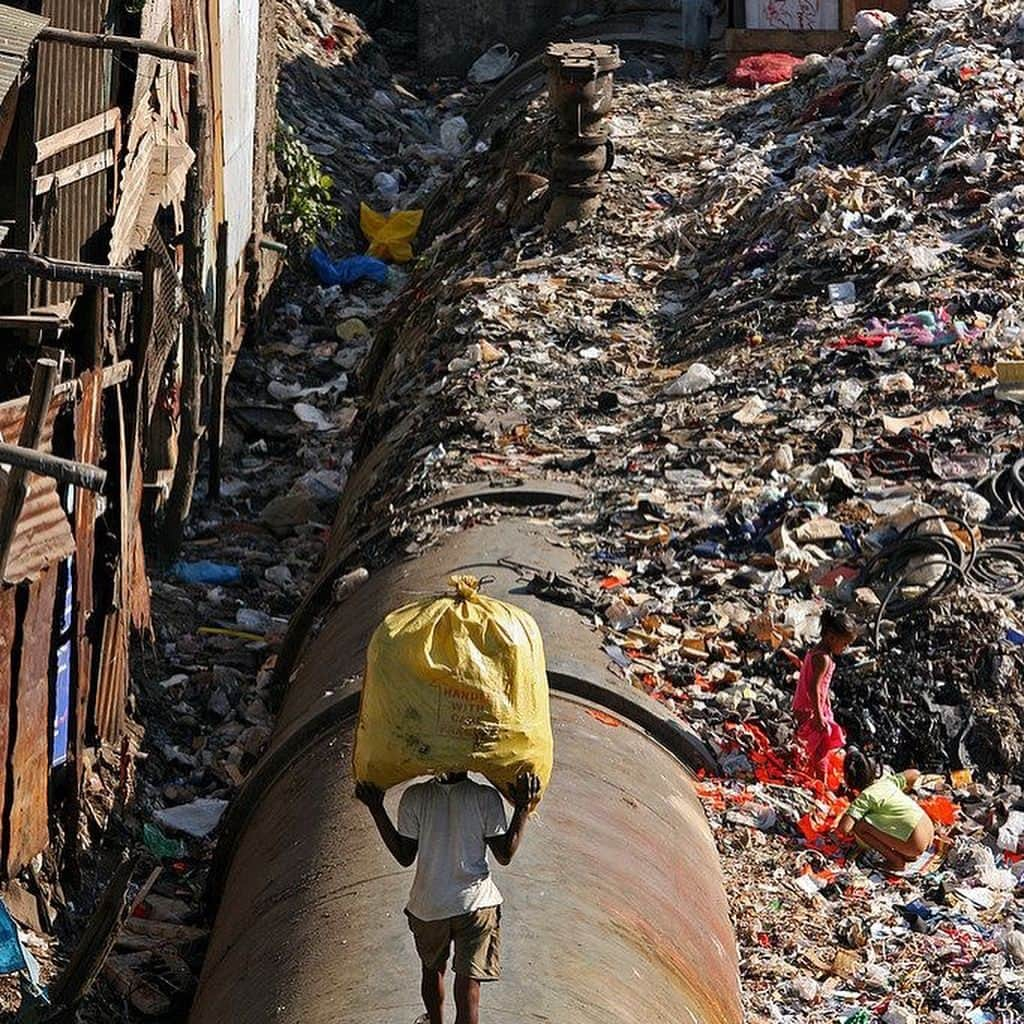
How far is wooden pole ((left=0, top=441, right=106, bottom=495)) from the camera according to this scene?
5367 millimetres

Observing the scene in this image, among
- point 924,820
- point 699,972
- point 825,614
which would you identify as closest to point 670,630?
point 825,614

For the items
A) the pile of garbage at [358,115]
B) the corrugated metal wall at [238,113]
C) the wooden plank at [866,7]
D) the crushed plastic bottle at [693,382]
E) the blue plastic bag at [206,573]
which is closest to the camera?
the crushed plastic bottle at [693,382]

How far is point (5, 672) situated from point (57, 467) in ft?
5.38

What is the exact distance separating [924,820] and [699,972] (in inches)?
62.0

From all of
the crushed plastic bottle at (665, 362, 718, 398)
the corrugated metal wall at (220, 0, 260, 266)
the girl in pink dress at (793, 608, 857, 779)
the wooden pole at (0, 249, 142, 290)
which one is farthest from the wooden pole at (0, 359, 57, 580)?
the corrugated metal wall at (220, 0, 260, 266)

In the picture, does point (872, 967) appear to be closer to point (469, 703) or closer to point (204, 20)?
point (469, 703)

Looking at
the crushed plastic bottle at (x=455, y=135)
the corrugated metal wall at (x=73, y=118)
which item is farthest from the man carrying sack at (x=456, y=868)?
the crushed plastic bottle at (x=455, y=135)

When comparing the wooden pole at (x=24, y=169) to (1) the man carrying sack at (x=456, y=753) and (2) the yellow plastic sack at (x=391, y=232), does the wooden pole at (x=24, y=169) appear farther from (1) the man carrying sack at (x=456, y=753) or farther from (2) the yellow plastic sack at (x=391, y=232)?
(2) the yellow plastic sack at (x=391, y=232)

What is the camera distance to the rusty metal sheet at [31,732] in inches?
273

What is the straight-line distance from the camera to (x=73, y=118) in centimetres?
735

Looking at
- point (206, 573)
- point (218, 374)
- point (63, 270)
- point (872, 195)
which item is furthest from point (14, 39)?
point (872, 195)

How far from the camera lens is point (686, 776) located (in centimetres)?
671

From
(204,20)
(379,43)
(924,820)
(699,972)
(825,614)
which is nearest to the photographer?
(699,972)

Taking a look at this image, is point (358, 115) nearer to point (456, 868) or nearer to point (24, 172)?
point (24, 172)
